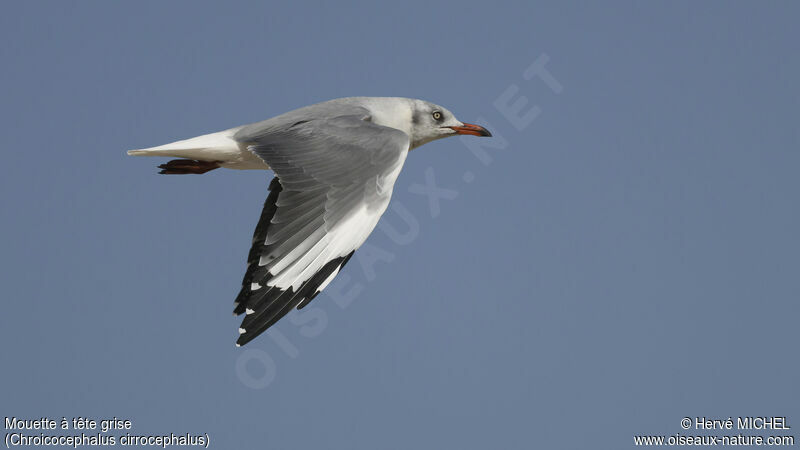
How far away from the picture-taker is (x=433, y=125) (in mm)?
6035

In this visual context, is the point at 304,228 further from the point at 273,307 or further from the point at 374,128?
the point at 374,128

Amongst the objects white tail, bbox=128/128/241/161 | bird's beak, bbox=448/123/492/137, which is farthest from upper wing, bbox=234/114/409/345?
bird's beak, bbox=448/123/492/137

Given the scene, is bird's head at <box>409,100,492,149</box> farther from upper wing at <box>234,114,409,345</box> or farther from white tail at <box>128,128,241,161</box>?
white tail at <box>128,128,241,161</box>

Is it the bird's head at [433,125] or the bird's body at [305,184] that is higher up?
the bird's head at [433,125]

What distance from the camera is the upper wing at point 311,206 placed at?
4020 mm

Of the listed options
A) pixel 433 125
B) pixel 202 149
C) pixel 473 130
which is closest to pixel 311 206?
pixel 202 149

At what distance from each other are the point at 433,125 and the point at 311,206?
195 centimetres

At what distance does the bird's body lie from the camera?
404 centimetres

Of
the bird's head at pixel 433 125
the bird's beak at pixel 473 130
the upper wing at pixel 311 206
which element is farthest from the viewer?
the bird's beak at pixel 473 130

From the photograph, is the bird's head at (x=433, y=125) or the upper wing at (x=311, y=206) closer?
the upper wing at (x=311, y=206)

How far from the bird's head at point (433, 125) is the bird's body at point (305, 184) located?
507 mm

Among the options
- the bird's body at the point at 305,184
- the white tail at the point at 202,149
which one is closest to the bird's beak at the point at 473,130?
the bird's body at the point at 305,184

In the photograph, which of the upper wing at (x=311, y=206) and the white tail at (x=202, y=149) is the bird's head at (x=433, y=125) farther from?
the white tail at (x=202, y=149)

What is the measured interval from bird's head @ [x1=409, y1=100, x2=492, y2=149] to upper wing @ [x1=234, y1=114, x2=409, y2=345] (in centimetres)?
105
